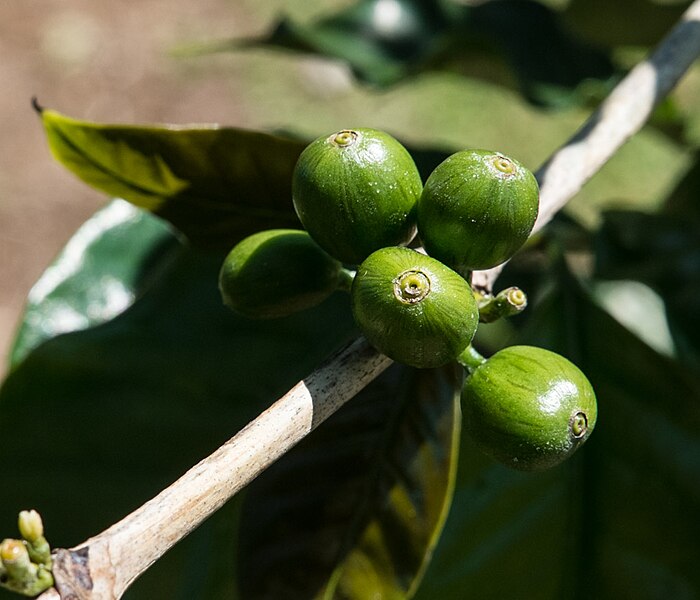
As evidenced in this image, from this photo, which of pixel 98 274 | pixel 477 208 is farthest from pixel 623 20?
pixel 477 208

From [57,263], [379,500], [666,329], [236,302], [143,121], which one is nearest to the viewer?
[236,302]

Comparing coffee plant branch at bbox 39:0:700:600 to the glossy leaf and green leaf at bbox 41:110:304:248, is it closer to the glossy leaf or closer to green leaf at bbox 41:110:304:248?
green leaf at bbox 41:110:304:248

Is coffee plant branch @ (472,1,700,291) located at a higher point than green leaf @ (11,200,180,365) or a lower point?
higher

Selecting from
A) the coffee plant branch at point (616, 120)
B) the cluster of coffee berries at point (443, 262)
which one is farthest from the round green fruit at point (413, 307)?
the coffee plant branch at point (616, 120)

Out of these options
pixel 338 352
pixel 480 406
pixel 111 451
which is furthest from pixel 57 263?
pixel 480 406

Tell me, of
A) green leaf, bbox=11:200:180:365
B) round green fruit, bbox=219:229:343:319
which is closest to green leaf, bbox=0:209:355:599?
green leaf, bbox=11:200:180:365

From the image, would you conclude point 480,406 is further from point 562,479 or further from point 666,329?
point 666,329

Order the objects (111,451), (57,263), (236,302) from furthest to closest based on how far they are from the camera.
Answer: (57,263) → (111,451) → (236,302)

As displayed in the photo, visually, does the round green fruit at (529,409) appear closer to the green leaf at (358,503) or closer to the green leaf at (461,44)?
the green leaf at (358,503)
